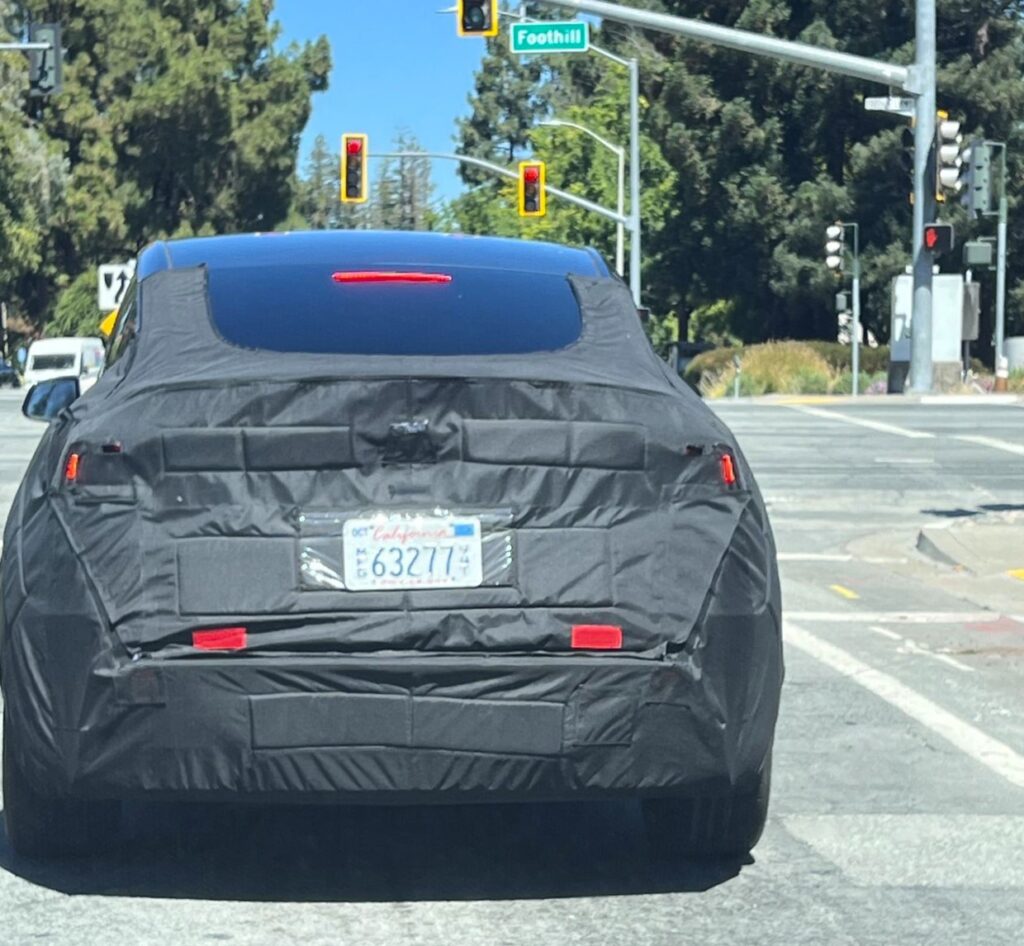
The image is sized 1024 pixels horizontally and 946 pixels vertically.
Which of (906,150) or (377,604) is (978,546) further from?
(906,150)

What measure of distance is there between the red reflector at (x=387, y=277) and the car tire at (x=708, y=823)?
5.29 feet

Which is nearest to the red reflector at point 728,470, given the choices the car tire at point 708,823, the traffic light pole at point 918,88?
the car tire at point 708,823

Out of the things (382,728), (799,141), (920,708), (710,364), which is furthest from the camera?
(799,141)

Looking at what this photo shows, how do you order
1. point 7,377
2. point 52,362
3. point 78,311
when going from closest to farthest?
point 52,362 → point 7,377 → point 78,311

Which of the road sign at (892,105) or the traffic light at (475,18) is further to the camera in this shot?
the road sign at (892,105)

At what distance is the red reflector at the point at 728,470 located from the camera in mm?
5379

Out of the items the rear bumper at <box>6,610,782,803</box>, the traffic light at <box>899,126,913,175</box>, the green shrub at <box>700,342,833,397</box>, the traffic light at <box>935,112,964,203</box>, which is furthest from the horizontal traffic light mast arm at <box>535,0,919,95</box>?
the traffic light at <box>899,126,913,175</box>

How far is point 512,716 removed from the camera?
16.6 feet

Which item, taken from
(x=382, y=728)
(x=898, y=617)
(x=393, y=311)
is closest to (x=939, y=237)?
(x=898, y=617)

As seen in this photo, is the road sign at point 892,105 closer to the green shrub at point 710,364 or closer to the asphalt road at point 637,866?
the green shrub at point 710,364

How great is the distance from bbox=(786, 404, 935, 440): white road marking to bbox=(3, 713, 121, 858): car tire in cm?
1790

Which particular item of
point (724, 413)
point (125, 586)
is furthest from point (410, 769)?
point (724, 413)

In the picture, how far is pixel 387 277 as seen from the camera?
6262 millimetres

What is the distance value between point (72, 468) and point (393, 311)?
1175 millimetres
